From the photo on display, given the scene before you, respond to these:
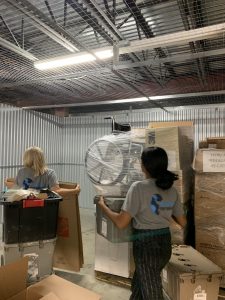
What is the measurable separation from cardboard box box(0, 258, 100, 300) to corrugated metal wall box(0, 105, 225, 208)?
365 centimetres

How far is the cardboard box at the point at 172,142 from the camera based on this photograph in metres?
2.97

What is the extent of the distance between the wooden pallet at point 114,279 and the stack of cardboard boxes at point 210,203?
0.93 meters

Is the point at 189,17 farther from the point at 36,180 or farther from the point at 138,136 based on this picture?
the point at 36,180

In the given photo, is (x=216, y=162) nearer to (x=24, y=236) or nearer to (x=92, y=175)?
(x=92, y=175)

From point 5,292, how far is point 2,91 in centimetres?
431

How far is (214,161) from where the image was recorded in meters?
3.03

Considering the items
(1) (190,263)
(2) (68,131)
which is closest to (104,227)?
(1) (190,263)

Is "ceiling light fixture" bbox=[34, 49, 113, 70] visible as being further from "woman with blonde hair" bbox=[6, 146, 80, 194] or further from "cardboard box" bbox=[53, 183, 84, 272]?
"cardboard box" bbox=[53, 183, 84, 272]

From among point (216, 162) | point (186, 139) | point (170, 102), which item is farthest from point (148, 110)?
point (216, 162)

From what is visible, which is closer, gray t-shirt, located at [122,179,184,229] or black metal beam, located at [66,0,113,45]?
gray t-shirt, located at [122,179,184,229]

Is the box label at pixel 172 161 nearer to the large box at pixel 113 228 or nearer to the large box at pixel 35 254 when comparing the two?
the large box at pixel 113 228

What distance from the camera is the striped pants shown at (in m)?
1.93

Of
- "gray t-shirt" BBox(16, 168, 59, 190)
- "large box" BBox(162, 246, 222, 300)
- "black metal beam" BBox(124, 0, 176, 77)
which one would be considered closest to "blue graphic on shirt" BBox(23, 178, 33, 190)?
"gray t-shirt" BBox(16, 168, 59, 190)

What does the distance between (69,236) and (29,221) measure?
2.18 ft
